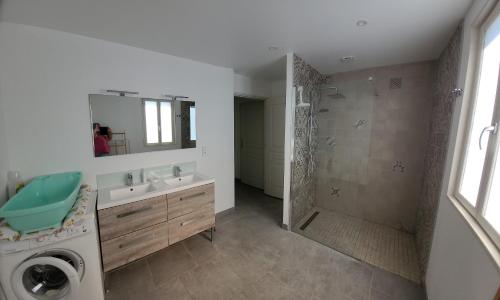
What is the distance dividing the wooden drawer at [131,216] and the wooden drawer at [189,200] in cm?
7

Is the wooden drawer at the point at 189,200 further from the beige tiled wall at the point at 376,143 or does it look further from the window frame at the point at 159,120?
the beige tiled wall at the point at 376,143

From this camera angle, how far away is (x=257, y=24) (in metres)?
1.62

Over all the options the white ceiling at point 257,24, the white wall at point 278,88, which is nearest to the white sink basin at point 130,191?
the white ceiling at point 257,24

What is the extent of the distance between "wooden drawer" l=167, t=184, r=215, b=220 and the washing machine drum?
0.78 metres

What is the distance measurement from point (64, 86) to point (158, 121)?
33.6 inches

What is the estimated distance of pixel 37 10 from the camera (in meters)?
1.38

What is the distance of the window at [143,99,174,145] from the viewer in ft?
7.38

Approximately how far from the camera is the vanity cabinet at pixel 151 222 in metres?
1.67

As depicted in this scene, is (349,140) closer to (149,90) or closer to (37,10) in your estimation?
(149,90)

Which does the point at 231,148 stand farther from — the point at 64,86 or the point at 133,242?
the point at 64,86

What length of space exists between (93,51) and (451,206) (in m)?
3.25

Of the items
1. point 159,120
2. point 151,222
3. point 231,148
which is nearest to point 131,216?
point 151,222

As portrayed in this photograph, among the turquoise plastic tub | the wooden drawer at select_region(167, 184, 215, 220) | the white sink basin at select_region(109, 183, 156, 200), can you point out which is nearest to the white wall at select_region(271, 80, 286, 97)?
the wooden drawer at select_region(167, 184, 215, 220)

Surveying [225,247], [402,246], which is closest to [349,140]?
[402,246]
